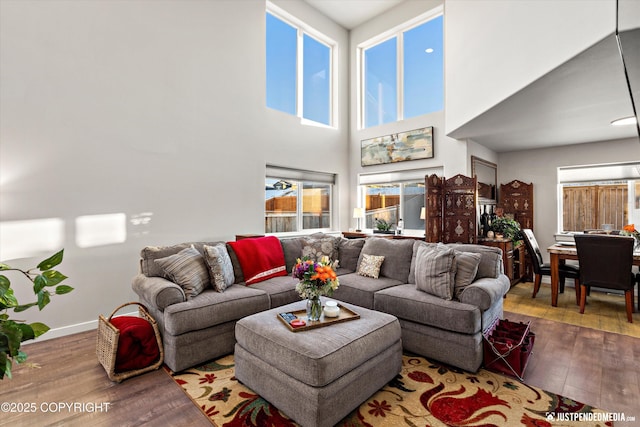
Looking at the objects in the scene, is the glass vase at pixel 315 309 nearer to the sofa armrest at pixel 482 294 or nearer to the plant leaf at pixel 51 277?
the sofa armrest at pixel 482 294

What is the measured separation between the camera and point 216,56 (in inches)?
179

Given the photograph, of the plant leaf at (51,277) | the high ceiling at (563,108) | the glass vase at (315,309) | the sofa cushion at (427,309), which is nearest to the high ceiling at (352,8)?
the high ceiling at (563,108)

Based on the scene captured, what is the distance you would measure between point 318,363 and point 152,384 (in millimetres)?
1423

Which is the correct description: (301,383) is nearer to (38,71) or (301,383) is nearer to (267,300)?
(267,300)

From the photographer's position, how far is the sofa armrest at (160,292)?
2604mm

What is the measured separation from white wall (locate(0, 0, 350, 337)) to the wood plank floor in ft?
2.95

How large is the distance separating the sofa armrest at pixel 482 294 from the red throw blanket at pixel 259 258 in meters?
2.01

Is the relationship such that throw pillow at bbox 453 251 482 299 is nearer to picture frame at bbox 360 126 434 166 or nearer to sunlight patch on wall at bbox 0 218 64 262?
picture frame at bbox 360 126 434 166

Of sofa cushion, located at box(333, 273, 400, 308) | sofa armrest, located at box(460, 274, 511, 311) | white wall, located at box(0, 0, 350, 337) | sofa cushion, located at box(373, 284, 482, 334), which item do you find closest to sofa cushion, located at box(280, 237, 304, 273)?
sofa cushion, located at box(333, 273, 400, 308)

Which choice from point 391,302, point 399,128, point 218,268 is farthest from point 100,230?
point 399,128

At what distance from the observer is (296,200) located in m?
6.05

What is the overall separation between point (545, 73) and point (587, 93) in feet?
2.62

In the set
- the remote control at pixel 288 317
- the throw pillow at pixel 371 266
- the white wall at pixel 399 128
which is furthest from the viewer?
the white wall at pixel 399 128

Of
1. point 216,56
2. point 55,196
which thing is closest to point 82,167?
point 55,196
